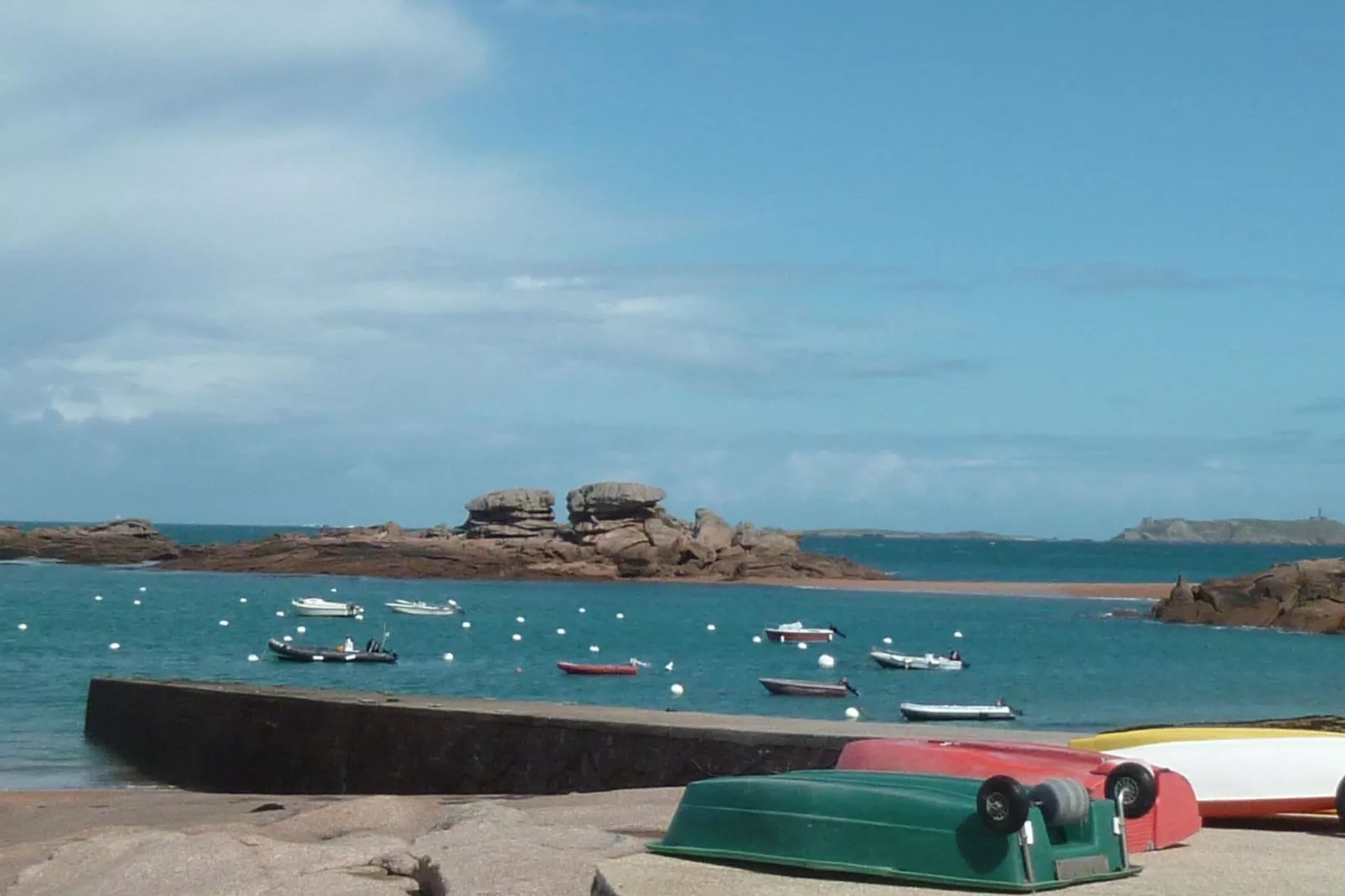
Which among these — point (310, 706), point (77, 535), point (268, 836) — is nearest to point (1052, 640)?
point (310, 706)

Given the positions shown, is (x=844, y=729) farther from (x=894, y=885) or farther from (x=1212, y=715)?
(x=1212, y=715)

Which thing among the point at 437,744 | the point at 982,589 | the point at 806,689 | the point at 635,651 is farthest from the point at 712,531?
the point at 437,744

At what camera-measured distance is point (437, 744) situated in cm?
1809

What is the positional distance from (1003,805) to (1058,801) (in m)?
0.39

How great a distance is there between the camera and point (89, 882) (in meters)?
9.40

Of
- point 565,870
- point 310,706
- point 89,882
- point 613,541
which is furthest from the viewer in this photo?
point 613,541

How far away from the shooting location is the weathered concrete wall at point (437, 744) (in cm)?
1574

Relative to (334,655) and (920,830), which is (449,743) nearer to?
(920,830)

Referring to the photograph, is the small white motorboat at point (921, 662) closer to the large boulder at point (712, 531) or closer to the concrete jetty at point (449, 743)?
the concrete jetty at point (449, 743)

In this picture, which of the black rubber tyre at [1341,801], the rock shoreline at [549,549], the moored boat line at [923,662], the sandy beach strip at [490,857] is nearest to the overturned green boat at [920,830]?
the sandy beach strip at [490,857]

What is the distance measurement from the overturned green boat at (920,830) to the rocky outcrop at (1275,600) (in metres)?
74.7

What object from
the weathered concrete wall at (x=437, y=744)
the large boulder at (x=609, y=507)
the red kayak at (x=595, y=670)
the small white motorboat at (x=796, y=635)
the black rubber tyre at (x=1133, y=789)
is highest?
the large boulder at (x=609, y=507)

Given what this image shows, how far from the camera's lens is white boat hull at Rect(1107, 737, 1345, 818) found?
9.68 metres

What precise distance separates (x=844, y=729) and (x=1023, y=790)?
31.2ft
